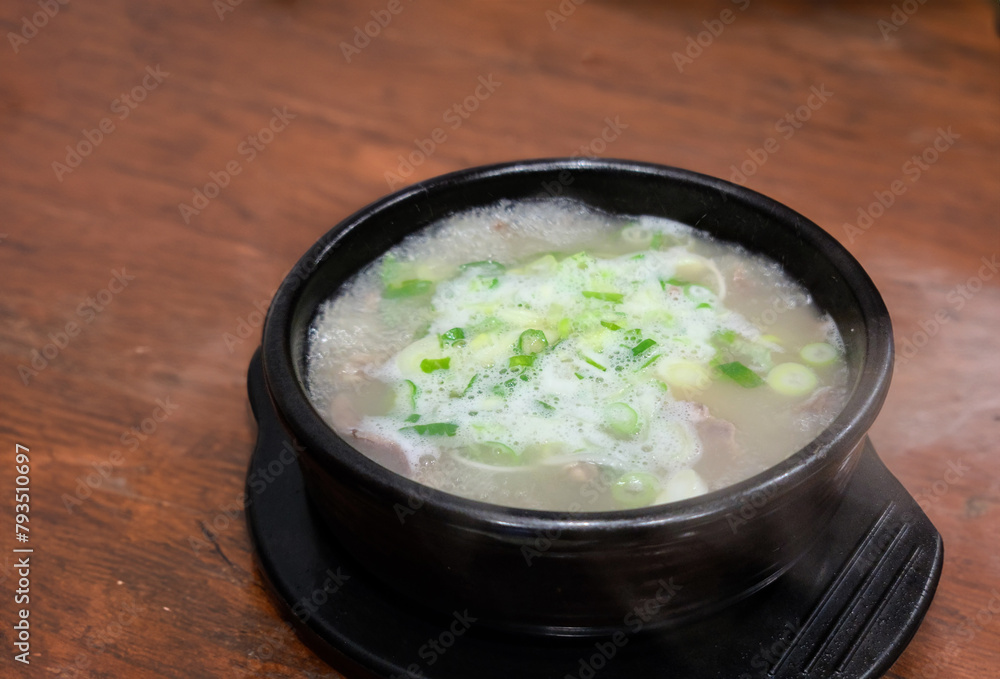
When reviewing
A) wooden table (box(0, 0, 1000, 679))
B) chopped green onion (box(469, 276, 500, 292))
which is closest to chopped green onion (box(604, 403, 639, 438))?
chopped green onion (box(469, 276, 500, 292))

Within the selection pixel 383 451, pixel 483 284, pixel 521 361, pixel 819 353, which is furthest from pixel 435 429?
pixel 819 353

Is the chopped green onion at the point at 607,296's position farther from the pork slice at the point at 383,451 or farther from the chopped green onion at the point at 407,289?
the pork slice at the point at 383,451

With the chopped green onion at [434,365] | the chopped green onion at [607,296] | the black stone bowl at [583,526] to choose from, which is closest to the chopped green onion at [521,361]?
the chopped green onion at [434,365]

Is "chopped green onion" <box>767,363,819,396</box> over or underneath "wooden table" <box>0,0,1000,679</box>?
over

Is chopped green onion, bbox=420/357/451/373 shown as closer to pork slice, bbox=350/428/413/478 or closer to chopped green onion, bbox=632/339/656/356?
pork slice, bbox=350/428/413/478

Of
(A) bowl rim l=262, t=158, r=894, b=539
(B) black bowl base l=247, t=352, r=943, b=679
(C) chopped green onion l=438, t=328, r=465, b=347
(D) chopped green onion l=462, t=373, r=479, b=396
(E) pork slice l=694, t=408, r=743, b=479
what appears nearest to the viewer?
(A) bowl rim l=262, t=158, r=894, b=539

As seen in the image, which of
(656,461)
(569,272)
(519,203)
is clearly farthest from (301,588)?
(519,203)
